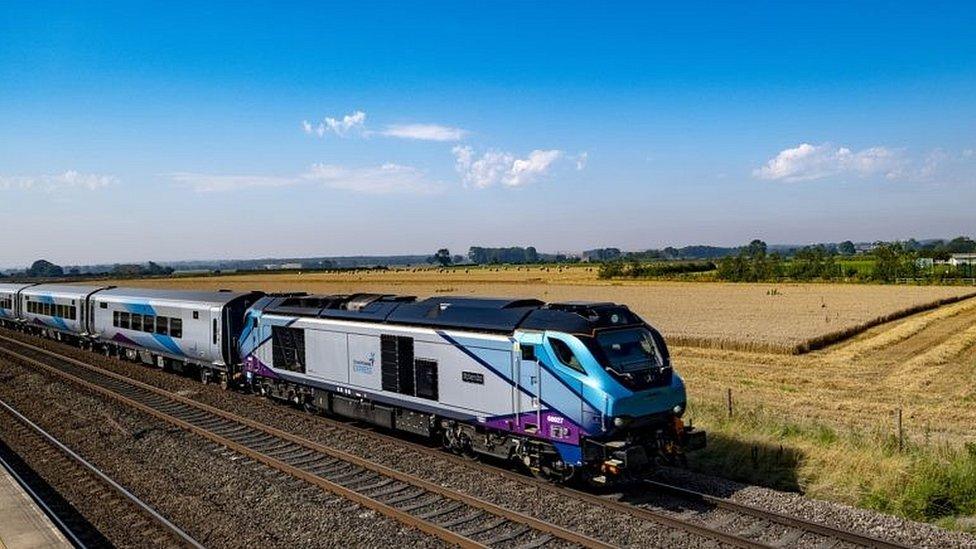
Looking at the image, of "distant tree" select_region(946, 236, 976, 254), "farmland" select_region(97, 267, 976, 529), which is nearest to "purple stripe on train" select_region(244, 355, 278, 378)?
"farmland" select_region(97, 267, 976, 529)

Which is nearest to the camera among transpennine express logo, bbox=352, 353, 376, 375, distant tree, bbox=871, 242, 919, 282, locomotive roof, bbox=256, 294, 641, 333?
locomotive roof, bbox=256, 294, 641, 333

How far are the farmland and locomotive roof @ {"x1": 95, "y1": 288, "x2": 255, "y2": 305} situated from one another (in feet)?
58.4

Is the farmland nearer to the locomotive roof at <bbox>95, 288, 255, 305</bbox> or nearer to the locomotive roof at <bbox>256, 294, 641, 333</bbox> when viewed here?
the locomotive roof at <bbox>256, 294, 641, 333</bbox>

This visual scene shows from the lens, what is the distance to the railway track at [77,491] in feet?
39.2

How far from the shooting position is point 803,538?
36.2 feet

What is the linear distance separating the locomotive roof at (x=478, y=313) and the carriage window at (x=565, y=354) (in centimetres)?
27

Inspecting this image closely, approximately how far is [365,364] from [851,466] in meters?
11.6

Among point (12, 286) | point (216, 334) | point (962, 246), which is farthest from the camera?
point (962, 246)

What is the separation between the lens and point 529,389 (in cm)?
1357

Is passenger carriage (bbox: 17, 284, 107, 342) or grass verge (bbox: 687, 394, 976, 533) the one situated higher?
passenger carriage (bbox: 17, 284, 107, 342)

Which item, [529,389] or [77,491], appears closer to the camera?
[529,389]

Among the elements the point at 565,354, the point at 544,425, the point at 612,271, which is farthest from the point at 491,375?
the point at 612,271

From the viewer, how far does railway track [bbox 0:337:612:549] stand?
452 inches

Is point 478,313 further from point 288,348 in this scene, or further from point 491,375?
point 288,348
